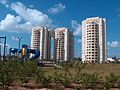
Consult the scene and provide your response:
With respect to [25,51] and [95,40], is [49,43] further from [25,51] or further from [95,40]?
[25,51]

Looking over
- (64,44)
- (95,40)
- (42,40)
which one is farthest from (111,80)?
(64,44)

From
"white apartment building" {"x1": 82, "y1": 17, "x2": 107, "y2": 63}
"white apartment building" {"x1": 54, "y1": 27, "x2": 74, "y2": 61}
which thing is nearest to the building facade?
"white apartment building" {"x1": 54, "y1": 27, "x2": 74, "y2": 61}

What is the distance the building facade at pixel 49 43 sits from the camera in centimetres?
13536

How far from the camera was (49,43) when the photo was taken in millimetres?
139375

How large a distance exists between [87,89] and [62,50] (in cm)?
12363

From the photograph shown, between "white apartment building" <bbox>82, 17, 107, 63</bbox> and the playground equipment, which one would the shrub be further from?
"white apartment building" <bbox>82, 17, 107, 63</bbox>

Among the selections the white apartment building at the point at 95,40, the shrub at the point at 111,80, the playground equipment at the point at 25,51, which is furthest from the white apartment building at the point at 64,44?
the shrub at the point at 111,80

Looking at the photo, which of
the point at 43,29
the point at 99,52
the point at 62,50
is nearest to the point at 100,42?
the point at 99,52

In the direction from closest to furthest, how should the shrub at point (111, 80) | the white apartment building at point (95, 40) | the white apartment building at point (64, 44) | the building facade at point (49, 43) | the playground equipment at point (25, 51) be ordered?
the shrub at point (111, 80) < the playground equipment at point (25, 51) < the white apartment building at point (95, 40) < the building facade at point (49, 43) < the white apartment building at point (64, 44)

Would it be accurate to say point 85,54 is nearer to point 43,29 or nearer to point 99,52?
point 99,52

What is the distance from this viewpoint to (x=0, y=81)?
13.4 metres

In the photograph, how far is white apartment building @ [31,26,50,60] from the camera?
443 ft

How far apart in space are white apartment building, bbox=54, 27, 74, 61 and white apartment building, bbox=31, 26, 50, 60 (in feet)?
17.0

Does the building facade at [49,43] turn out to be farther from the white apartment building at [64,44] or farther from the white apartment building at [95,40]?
the white apartment building at [95,40]
